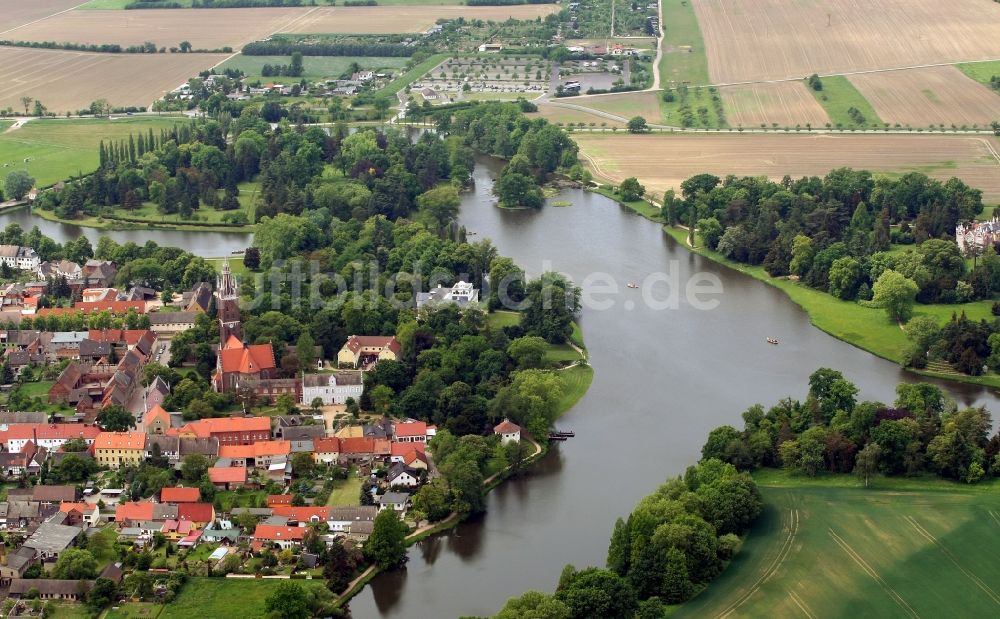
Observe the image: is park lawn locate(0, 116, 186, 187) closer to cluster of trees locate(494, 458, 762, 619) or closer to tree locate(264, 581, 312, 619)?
tree locate(264, 581, 312, 619)

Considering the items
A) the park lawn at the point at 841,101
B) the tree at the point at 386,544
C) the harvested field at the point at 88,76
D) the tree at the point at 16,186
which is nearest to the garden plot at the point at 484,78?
the harvested field at the point at 88,76

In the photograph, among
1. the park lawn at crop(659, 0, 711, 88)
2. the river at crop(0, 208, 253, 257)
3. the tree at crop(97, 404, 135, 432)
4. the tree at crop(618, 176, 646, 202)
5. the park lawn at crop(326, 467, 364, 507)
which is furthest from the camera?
the park lawn at crop(659, 0, 711, 88)

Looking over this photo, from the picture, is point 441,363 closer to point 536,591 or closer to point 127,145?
point 536,591

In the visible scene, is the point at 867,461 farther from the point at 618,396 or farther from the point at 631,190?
the point at 631,190

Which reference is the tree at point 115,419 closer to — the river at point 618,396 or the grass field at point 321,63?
the river at point 618,396

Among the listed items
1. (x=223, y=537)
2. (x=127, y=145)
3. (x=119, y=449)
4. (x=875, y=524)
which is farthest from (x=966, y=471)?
(x=127, y=145)

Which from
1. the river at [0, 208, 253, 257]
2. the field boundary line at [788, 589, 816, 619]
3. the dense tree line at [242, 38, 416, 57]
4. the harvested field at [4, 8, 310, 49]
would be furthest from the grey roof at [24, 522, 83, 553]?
the harvested field at [4, 8, 310, 49]

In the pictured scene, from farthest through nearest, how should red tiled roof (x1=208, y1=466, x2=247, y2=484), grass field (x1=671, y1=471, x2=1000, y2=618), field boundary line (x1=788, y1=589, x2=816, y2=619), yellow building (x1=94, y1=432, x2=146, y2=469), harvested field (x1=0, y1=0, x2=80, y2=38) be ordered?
harvested field (x1=0, y1=0, x2=80, y2=38) → yellow building (x1=94, y1=432, x2=146, y2=469) → red tiled roof (x1=208, y1=466, x2=247, y2=484) → grass field (x1=671, y1=471, x2=1000, y2=618) → field boundary line (x1=788, y1=589, x2=816, y2=619)
